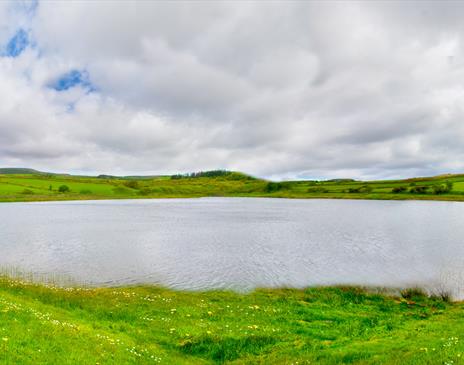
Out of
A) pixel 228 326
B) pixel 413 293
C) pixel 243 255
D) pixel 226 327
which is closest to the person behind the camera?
pixel 226 327

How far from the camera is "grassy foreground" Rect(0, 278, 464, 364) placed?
1505cm

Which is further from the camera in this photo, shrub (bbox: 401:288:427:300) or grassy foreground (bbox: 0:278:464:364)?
shrub (bbox: 401:288:427:300)

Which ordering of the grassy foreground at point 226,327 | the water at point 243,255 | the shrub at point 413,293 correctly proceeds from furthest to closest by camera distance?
1. the water at point 243,255
2. the shrub at point 413,293
3. the grassy foreground at point 226,327

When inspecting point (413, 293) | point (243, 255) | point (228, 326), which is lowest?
point (243, 255)

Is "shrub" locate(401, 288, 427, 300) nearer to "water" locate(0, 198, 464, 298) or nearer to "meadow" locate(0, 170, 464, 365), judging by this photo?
"meadow" locate(0, 170, 464, 365)

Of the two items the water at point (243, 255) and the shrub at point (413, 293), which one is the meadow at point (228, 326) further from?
the water at point (243, 255)

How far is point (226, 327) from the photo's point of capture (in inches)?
862

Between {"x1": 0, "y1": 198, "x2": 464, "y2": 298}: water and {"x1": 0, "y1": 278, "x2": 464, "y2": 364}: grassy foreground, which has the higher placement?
{"x1": 0, "y1": 278, "x2": 464, "y2": 364}: grassy foreground

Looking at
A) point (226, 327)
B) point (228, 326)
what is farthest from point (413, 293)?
point (226, 327)

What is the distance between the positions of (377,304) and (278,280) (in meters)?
11.4

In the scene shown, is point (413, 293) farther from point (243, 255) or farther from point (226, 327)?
point (243, 255)

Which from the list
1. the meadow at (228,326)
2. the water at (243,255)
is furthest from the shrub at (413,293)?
the water at (243,255)

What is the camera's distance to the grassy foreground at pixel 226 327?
1505cm

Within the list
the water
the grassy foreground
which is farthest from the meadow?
the water
